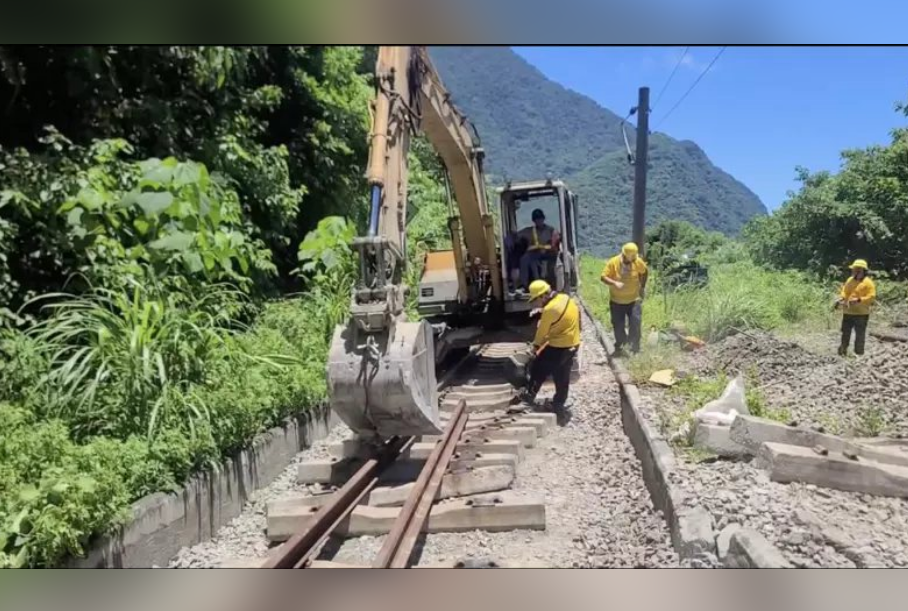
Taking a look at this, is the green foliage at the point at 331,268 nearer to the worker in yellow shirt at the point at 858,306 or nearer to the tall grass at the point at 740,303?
the tall grass at the point at 740,303

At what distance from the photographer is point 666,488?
4457 mm

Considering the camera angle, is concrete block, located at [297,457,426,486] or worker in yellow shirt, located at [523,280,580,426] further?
worker in yellow shirt, located at [523,280,580,426]

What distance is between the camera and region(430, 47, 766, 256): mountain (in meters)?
10.9

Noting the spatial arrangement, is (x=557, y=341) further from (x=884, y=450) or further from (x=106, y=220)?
(x=106, y=220)

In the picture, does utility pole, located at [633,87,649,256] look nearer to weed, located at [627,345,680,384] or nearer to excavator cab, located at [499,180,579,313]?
excavator cab, located at [499,180,579,313]

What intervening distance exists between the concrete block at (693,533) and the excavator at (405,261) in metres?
1.50

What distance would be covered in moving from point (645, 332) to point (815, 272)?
7.21 feet

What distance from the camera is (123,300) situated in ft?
16.8

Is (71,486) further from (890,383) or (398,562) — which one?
(890,383)

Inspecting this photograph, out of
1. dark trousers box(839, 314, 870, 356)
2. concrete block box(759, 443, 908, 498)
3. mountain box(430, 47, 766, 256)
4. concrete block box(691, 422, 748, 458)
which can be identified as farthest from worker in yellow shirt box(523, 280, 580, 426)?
dark trousers box(839, 314, 870, 356)

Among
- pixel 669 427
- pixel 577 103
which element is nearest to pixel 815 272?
pixel 669 427

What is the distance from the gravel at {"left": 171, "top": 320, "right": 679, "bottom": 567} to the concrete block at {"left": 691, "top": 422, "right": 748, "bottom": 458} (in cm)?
48

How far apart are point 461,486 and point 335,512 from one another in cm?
84

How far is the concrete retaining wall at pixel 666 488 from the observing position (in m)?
3.85
